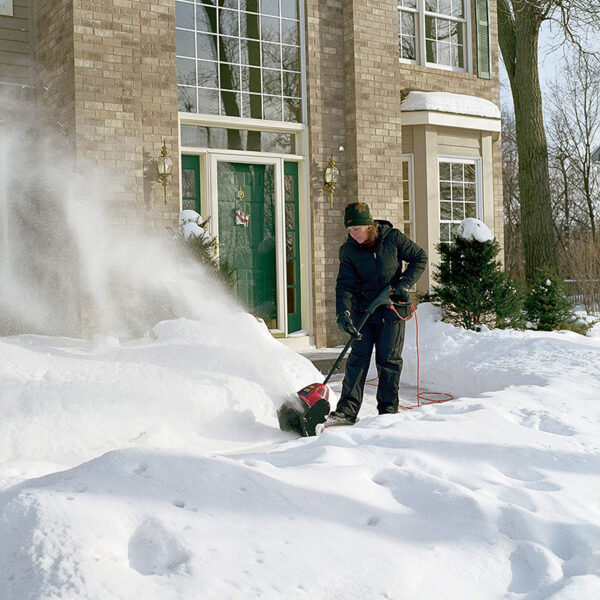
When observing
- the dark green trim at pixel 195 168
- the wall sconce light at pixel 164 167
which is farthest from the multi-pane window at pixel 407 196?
the wall sconce light at pixel 164 167

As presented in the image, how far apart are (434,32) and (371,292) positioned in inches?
371

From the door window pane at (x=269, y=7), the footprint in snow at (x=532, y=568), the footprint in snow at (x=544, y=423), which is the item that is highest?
the door window pane at (x=269, y=7)

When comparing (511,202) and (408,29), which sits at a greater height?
(408,29)

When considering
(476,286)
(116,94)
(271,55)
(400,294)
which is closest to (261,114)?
(271,55)

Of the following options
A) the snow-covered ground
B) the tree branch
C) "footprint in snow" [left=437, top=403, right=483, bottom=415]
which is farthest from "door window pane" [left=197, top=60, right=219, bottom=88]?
the tree branch

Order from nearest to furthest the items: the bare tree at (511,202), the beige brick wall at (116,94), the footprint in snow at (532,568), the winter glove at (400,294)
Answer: the footprint in snow at (532,568), the winter glove at (400,294), the beige brick wall at (116,94), the bare tree at (511,202)

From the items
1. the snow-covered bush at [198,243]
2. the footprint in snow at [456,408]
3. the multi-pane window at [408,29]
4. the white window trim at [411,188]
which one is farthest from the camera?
the multi-pane window at [408,29]

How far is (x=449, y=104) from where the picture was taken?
13.4 metres

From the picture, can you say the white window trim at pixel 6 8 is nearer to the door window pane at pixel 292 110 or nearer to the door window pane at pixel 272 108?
the door window pane at pixel 272 108

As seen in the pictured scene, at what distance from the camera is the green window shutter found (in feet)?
46.8

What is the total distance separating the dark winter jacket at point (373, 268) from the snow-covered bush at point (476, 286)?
13.8 feet

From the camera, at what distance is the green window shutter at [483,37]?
1425 centimetres

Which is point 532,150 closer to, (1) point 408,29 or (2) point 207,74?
(1) point 408,29

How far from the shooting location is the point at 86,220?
31.6 feet
